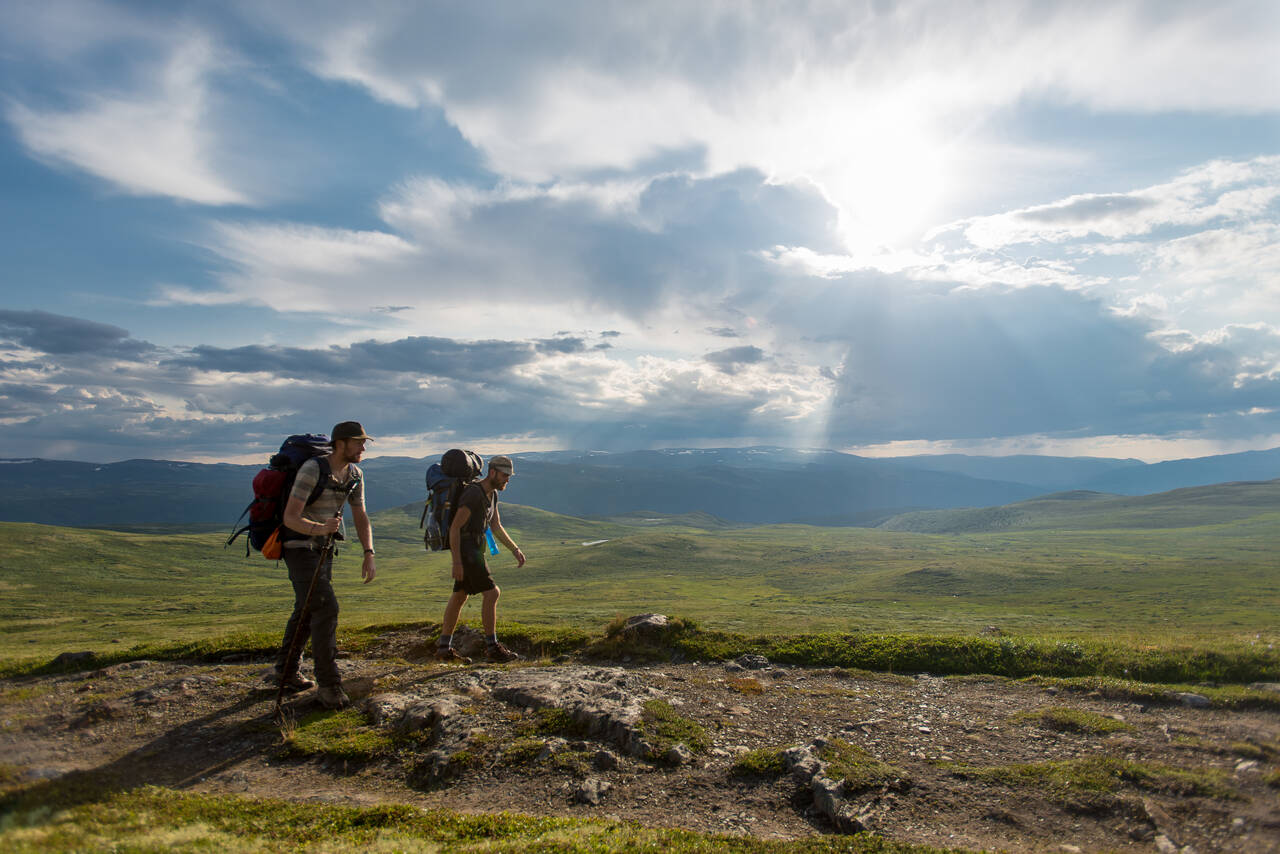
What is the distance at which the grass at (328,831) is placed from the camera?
233 inches

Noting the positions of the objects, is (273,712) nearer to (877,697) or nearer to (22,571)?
(877,697)

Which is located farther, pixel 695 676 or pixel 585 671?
pixel 695 676

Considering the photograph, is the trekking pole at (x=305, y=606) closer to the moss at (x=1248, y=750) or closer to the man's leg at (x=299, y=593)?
the man's leg at (x=299, y=593)

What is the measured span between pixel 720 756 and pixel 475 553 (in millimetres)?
7188

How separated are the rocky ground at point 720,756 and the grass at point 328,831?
587mm

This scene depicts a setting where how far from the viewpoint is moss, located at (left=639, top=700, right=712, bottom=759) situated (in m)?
9.09

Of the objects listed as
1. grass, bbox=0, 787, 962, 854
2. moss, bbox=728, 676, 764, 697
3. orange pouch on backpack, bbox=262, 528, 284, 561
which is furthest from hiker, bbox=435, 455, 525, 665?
grass, bbox=0, 787, 962, 854

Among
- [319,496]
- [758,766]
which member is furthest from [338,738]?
[758,766]

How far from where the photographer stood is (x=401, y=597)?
110 metres

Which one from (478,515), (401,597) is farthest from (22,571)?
(478,515)

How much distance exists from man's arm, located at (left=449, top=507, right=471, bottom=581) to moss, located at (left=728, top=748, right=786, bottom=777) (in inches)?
291

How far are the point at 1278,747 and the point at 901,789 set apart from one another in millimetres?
5347

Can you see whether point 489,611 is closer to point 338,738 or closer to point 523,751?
point 338,738

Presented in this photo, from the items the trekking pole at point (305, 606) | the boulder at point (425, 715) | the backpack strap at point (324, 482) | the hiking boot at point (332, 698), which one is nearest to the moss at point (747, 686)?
the boulder at point (425, 715)
